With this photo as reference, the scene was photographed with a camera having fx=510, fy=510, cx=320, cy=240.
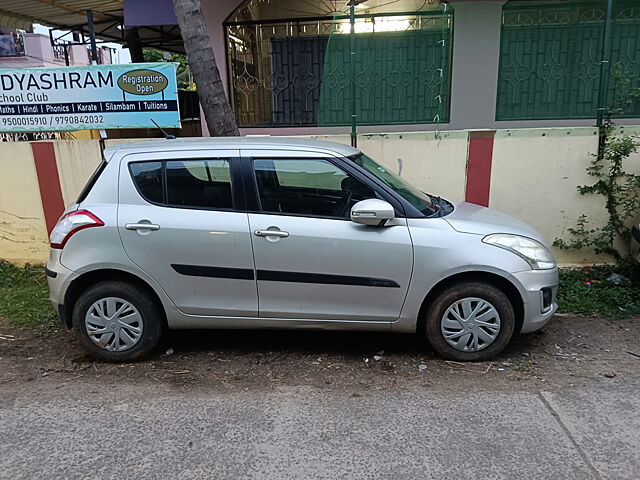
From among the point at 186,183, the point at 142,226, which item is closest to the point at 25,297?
the point at 142,226

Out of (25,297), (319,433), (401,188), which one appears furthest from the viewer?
(25,297)

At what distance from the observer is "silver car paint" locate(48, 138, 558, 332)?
3738 millimetres

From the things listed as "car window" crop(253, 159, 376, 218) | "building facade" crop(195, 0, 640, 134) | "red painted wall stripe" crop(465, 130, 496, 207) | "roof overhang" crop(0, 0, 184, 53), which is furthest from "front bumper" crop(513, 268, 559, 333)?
"roof overhang" crop(0, 0, 184, 53)

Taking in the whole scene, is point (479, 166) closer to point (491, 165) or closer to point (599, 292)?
point (491, 165)

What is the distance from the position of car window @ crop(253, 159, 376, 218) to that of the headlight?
0.98 meters

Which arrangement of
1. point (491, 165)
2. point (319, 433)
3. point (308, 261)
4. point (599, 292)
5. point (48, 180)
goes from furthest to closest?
point (48, 180), point (491, 165), point (599, 292), point (308, 261), point (319, 433)

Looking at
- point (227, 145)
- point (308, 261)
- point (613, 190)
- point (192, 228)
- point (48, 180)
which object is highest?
point (227, 145)

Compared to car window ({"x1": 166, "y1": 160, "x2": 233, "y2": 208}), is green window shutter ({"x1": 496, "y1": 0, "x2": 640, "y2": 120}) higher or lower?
higher

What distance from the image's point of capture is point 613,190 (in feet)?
19.1

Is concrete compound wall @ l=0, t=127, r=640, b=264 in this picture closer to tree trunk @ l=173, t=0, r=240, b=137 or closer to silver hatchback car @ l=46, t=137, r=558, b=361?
tree trunk @ l=173, t=0, r=240, b=137

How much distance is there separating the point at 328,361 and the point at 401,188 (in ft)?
4.95

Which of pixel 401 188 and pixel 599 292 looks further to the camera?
pixel 599 292

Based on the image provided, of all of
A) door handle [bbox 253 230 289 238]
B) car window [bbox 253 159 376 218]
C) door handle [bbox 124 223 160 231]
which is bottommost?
door handle [bbox 253 230 289 238]

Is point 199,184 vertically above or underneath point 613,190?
above
